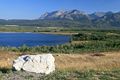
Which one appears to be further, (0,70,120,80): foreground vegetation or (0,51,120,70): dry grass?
(0,51,120,70): dry grass

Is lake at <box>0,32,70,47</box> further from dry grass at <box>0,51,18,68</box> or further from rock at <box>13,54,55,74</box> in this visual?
rock at <box>13,54,55,74</box>

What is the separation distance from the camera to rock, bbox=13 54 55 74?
776 inches

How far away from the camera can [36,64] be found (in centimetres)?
1980

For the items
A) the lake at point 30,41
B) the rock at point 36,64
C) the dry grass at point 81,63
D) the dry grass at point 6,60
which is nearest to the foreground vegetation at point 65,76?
the rock at point 36,64

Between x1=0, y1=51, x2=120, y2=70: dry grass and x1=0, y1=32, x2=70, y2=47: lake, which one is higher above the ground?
x1=0, y1=51, x2=120, y2=70: dry grass

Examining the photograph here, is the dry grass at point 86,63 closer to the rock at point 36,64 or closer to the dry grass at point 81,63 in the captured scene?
the dry grass at point 81,63

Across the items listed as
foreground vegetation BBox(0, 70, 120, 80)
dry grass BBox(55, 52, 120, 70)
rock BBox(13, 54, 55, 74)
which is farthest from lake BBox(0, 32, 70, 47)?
foreground vegetation BBox(0, 70, 120, 80)

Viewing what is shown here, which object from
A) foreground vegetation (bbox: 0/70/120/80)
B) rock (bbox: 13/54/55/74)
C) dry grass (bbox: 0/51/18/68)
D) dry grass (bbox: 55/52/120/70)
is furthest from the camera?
dry grass (bbox: 0/51/18/68)

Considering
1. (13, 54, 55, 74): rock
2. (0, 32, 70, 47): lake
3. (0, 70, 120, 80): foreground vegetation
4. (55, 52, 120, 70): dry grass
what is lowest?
(0, 32, 70, 47): lake

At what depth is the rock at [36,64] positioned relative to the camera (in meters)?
19.7

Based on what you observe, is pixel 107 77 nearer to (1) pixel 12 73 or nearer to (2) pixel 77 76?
(2) pixel 77 76

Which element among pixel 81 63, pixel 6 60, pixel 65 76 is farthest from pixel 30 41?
pixel 65 76

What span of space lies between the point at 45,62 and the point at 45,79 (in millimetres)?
2345

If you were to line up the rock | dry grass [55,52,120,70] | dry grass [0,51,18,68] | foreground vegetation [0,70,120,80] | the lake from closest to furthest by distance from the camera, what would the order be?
foreground vegetation [0,70,120,80] < the rock < dry grass [55,52,120,70] < dry grass [0,51,18,68] < the lake
